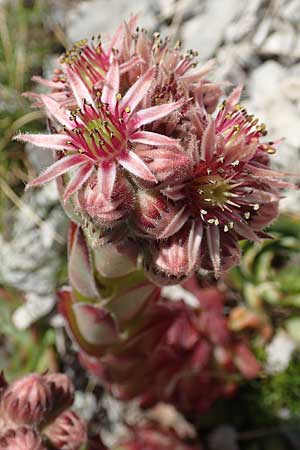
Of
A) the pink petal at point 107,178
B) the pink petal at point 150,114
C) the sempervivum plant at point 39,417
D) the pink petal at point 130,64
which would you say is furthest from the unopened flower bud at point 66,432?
the pink petal at point 130,64

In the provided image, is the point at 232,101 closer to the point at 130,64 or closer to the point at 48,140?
the point at 130,64

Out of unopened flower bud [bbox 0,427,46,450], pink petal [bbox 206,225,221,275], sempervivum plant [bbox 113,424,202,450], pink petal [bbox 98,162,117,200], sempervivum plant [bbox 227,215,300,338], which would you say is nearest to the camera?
pink petal [bbox 98,162,117,200]

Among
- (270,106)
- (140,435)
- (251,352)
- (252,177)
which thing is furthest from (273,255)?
(252,177)

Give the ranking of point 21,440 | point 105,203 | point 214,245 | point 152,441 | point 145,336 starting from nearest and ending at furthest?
point 105,203
point 214,245
point 21,440
point 145,336
point 152,441

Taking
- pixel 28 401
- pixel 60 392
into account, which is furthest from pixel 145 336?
pixel 28 401

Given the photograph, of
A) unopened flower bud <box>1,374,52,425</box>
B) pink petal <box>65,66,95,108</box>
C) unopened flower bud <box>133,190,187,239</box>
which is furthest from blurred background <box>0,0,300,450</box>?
unopened flower bud <box>133,190,187,239</box>

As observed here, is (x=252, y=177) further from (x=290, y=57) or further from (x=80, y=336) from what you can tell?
(x=290, y=57)

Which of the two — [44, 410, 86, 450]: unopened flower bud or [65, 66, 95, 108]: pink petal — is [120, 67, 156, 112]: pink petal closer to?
[65, 66, 95, 108]: pink petal

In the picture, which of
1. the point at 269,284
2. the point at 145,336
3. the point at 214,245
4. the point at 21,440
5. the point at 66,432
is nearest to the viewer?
the point at 214,245
